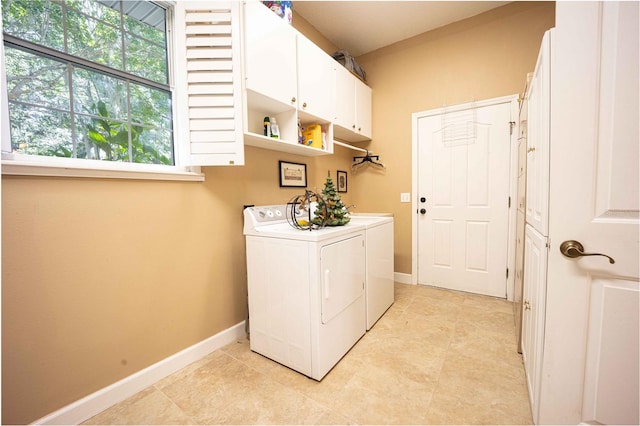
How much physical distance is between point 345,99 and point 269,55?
1146 millimetres

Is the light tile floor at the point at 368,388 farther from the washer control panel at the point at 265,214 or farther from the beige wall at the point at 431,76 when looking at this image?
the beige wall at the point at 431,76

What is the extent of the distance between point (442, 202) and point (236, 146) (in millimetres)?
2418

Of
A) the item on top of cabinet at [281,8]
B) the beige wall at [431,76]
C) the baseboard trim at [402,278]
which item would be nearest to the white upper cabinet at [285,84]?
the item on top of cabinet at [281,8]

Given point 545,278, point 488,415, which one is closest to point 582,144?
point 545,278

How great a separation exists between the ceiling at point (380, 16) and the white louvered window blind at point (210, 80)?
4.19ft

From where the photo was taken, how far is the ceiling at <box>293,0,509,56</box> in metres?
2.54

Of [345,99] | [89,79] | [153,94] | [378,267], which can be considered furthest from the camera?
[345,99]

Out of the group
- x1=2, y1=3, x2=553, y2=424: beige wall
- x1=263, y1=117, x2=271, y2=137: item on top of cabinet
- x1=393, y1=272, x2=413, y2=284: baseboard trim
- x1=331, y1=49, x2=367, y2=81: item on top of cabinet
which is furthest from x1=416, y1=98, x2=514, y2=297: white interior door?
x1=263, y1=117, x2=271, y2=137: item on top of cabinet

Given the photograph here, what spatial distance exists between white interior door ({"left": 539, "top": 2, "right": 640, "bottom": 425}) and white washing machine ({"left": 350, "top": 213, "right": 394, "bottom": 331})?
1207 millimetres

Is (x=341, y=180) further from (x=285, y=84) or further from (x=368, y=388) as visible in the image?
(x=368, y=388)

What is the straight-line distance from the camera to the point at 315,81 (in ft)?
7.68

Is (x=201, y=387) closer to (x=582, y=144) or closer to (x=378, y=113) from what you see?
(x=582, y=144)

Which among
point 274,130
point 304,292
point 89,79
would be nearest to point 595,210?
point 304,292

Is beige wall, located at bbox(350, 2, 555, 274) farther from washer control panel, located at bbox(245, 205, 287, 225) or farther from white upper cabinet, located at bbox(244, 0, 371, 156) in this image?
washer control panel, located at bbox(245, 205, 287, 225)
